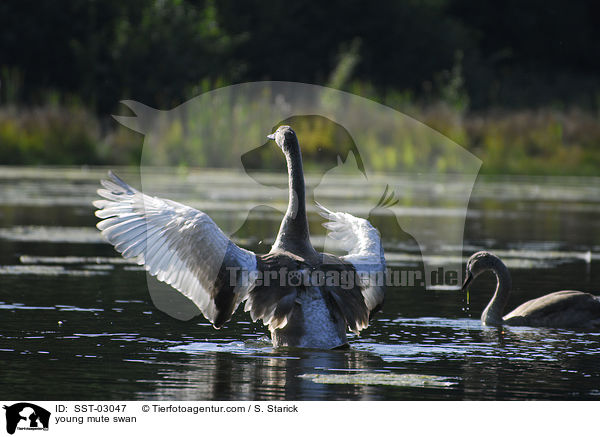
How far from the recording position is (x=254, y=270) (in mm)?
8922

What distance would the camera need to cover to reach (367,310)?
939cm

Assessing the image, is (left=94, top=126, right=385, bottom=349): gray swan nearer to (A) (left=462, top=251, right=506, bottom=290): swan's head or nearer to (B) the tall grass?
(A) (left=462, top=251, right=506, bottom=290): swan's head

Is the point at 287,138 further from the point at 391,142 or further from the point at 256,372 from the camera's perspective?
the point at 391,142

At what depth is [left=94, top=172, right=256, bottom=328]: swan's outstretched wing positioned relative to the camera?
898cm


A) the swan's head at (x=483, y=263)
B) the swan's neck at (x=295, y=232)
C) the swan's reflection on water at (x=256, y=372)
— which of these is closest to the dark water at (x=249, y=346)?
the swan's reflection on water at (x=256, y=372)

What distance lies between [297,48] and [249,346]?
40.8m

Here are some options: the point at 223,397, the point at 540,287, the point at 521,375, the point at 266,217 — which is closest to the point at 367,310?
the point at 521,375

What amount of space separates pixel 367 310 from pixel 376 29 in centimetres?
4184

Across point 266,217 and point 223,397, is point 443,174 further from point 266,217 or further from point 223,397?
point 223,397

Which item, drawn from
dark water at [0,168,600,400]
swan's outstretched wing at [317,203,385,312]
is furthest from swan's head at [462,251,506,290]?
swan's outstretched wing at [317,203,385,312]

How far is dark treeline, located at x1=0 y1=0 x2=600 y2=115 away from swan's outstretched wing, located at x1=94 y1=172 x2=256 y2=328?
24.3 metres

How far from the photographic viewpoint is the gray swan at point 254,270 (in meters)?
8.96
